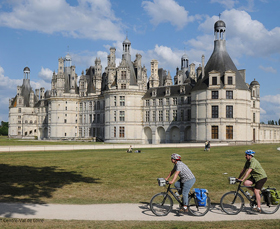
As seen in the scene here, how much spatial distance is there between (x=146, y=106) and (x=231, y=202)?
66.4 m

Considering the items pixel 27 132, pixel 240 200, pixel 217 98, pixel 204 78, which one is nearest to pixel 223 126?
→ pixel 217 98

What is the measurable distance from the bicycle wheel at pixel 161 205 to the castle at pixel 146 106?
5024 cm

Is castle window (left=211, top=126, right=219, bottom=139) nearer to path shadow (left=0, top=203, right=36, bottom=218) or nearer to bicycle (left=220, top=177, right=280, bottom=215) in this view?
Answer: bicycle (left=220, top=177, right=280, bottom=215)

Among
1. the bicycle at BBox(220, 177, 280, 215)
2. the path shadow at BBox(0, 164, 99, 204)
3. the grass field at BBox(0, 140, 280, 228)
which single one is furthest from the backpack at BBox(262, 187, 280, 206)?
the path shadow at BBox(0, 164, 99, 204)

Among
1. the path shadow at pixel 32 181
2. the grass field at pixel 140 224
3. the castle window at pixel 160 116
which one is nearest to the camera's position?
the grass field at pixel 140 224

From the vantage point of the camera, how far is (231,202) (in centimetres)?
1241

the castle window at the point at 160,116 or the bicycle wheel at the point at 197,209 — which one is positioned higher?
the castle window at the point at 160,116

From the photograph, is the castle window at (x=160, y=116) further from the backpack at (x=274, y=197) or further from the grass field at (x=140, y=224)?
the grass field at (x=140, y=224)

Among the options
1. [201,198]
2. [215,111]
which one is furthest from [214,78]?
[201,198]

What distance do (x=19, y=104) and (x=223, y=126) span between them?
3169 inches

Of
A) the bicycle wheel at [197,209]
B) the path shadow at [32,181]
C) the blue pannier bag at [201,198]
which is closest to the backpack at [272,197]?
the bicycle wheel at [197,209]

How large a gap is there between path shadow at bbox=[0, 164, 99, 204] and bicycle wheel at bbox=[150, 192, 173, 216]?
5336mm

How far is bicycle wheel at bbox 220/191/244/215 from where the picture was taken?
1216 cm

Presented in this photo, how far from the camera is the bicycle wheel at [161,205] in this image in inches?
472
